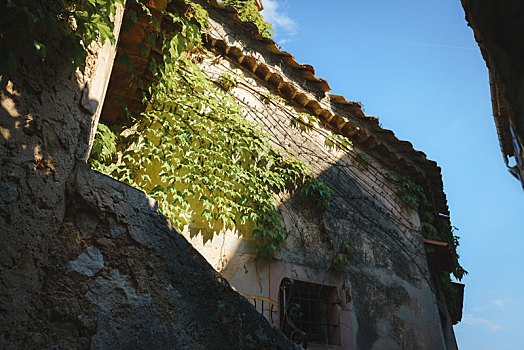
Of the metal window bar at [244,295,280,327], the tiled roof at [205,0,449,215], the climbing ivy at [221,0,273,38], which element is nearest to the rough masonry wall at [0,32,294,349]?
the metal window bar at [244,295,280,327]

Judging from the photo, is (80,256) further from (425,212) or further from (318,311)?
(425,212)

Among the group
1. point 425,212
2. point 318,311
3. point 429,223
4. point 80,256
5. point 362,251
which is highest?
point 425,212

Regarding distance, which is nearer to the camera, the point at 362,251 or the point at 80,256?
the point at 80,256

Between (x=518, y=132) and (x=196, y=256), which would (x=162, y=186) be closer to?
(x=196, y=256)

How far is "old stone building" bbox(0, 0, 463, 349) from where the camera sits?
1.51m

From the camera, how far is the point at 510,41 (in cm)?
73

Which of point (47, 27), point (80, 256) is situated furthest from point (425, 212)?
point (47, 27)

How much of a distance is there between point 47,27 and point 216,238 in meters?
3.25

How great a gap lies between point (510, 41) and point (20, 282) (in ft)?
5.55

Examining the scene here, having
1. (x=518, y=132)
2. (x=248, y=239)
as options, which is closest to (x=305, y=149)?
(x=248, y=239)

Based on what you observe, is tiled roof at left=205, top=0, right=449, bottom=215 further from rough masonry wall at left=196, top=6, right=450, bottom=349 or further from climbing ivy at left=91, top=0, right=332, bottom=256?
climbing ivy at left=91, top=0, right=332, bottom=256

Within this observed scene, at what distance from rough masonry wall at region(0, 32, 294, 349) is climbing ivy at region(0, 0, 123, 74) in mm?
94

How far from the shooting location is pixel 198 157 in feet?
15.4

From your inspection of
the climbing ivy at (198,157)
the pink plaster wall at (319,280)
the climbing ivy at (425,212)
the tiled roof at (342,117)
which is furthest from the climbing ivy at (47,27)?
the climbing ivy at (425,212)
